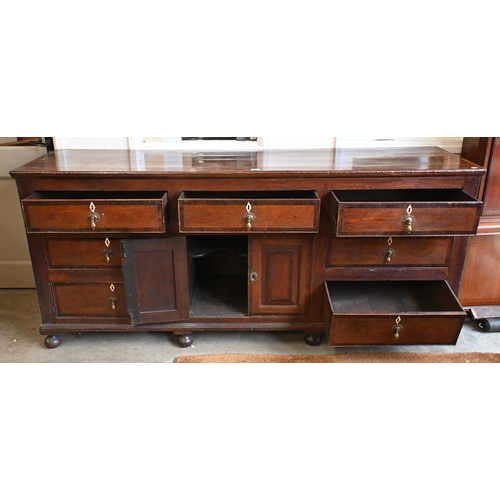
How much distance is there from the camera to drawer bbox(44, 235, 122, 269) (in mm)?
1997

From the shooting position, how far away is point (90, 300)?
213 centimetres

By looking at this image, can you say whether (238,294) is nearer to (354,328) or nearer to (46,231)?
(354,328)

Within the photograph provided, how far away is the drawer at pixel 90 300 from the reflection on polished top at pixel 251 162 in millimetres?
535

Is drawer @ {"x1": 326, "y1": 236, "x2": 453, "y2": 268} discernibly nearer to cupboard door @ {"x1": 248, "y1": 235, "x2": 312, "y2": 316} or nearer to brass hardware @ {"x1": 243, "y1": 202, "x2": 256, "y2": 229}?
cupboard door @ {"x1": 248, "y1": 235, "x2": 312, "y2": 316}

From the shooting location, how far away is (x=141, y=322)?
212 cm

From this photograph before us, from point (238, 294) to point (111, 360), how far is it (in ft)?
2.28

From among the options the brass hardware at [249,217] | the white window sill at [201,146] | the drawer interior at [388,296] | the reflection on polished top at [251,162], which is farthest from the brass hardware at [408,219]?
the white window sill at [201,146]

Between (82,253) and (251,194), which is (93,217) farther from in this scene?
(251,194)

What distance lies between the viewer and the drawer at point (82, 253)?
78.6 inches

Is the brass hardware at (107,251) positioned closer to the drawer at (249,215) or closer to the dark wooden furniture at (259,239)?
the dark wooden furniture at (259,239)

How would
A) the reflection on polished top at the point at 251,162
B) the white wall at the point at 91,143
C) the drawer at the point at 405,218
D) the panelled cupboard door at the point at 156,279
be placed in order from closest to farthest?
the drawer at the point at 405,218
the reflection on polished top at the point at 251,162
the panelled cupboard door at the point at 156,279
the white wall at the point at 91,143

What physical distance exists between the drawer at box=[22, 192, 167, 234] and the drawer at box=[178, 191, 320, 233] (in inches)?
4.7

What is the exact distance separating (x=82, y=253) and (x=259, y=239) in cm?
79

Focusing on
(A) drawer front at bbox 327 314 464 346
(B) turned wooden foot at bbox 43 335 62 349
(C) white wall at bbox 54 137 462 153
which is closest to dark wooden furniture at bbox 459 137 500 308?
(C) white wall at bbox 54 137 462 153
